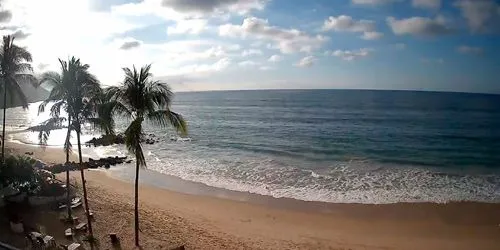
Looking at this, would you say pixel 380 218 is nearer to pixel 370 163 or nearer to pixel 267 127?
pixel 370 163

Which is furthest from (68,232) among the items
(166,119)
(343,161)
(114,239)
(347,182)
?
(343,161)

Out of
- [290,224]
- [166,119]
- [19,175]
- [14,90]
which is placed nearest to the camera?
[166,119]

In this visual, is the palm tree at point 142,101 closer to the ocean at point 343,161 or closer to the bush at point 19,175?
the bush at point 19,175

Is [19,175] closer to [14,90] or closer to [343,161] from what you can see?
[14,90]

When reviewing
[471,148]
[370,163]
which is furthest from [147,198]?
[471,148]

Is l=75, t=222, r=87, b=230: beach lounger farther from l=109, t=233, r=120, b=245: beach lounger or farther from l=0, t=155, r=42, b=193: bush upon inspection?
l=0, t=155, r=42, b=193: bush

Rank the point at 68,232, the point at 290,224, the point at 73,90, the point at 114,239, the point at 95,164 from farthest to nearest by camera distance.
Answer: the point at 95,164, the point at 290,224, the point at 68,232, the point at 114,239, the point at 73,90
